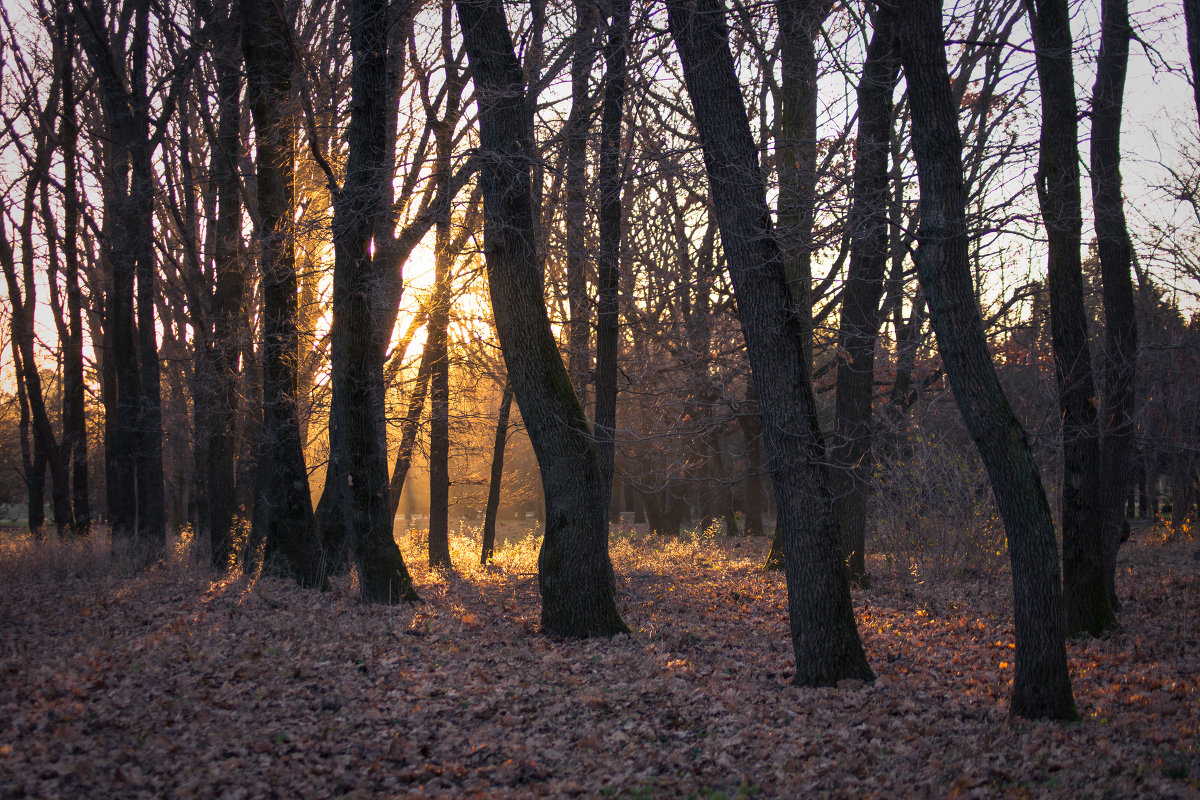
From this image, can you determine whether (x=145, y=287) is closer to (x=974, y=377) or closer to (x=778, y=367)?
(x=778, y=367)

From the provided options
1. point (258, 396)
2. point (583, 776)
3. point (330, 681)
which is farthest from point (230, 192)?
point (583, 776)

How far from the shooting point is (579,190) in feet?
29.8

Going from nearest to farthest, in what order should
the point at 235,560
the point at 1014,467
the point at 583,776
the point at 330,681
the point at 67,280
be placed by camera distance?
the point at 583,776 → the point at 1014,467 → the point at 330,681 → the point at 235,560 → the point at 67,280

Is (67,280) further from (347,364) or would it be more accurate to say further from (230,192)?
(347,364)

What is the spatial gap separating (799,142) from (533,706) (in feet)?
17.3

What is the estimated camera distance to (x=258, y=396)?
585 inches

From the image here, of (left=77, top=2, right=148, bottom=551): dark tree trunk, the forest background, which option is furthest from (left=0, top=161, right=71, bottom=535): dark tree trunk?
(left=77, top=2, right=148, bottom=551): dark tree trunk

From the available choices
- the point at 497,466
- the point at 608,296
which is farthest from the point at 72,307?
the point at 608,296

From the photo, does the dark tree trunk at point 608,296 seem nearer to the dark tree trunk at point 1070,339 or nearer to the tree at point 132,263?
the dark tree trunk at point 1070,339

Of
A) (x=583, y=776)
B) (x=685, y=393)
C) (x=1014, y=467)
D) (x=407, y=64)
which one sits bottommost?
(x=583, y=776)

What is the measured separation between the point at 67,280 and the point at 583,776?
1863cm

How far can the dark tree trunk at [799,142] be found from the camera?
692 cm

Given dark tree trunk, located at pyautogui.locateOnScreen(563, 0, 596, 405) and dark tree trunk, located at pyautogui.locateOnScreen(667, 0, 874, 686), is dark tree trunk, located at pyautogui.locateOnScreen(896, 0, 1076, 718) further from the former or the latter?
dark tree trunk, located at pyautogui.locateOnScreen(563, 0, 596, 405)

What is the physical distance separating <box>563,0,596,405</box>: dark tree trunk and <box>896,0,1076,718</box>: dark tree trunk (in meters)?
3.05
